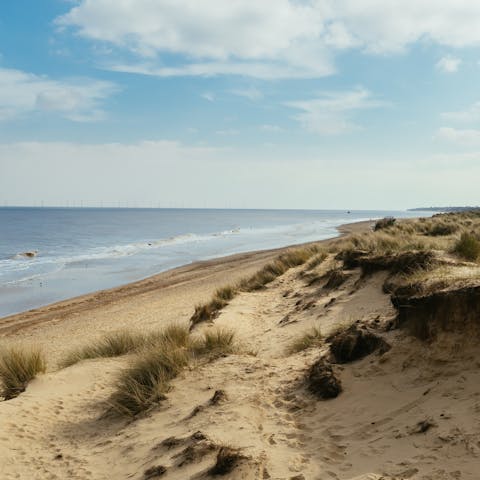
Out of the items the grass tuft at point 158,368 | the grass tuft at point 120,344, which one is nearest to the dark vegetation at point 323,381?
the grass tuft at point 158,368

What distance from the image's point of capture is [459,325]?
16.9 feet

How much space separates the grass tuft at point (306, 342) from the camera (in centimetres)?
712

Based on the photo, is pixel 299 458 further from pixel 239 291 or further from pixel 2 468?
pixel 239 291

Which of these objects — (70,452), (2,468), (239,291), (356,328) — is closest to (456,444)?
(356,328)

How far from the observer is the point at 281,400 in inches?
214

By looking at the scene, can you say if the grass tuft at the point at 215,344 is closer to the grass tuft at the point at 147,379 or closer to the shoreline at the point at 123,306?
the grass tuft at the point at 147,379

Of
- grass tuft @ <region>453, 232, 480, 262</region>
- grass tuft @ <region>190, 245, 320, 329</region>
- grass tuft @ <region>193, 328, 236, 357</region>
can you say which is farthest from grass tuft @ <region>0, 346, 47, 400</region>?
grass tuft @ <region>453, 232, 480, 262</region>

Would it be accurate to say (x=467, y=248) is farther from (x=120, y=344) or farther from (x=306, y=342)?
(x=120, y=344)

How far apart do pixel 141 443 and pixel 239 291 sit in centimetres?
883

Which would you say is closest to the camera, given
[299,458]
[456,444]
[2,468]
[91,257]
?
[456,444]

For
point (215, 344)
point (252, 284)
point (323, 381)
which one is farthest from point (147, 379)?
point (252, 284)

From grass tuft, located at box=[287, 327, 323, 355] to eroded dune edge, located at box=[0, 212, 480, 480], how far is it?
0.03 metres

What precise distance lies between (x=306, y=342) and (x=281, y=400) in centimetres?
186

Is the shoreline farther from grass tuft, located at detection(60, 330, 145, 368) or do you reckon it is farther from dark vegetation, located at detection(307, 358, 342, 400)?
dark vegetation, located at detection(307, 358, 342, 400)
